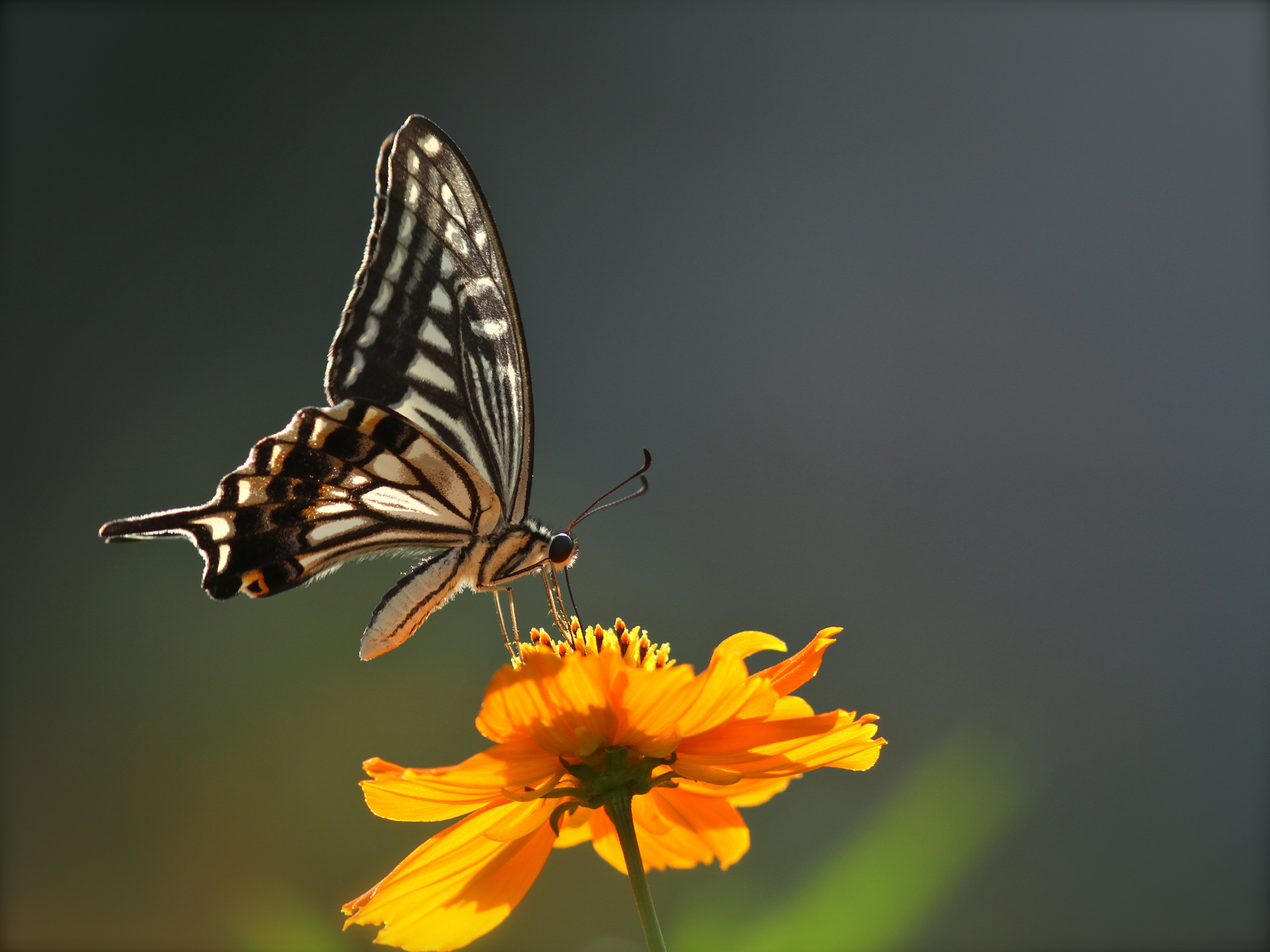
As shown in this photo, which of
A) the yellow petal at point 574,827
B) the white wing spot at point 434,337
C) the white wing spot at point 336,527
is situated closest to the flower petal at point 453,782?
the yellow petal at point 574,827

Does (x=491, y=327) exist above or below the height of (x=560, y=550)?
above

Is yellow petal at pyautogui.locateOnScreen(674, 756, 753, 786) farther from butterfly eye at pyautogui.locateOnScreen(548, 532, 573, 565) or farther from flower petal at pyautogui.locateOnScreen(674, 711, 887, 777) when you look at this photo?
butterfly eye at pyautogui.locateOnScreen(548, 532, 573, 565)

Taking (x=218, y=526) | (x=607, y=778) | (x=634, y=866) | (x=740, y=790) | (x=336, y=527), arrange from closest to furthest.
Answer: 1. (x=634, y=866)
2. (x=607, y=778)
3. (x=740, y=790)
4. (x=218, y=526)
5. (x=336, y=527)

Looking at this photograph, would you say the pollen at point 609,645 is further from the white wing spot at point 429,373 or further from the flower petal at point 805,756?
the white wing spot at point 429,373

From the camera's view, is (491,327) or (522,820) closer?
(522,820)

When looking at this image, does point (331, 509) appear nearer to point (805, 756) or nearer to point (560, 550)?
point (560, 550)

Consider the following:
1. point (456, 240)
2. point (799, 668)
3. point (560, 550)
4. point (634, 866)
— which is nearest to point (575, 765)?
point (634, 866)
